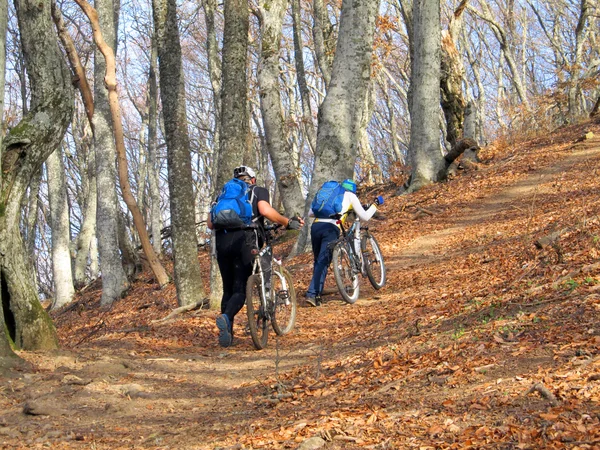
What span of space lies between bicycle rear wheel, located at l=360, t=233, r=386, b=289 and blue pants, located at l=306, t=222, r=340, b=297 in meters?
0.68

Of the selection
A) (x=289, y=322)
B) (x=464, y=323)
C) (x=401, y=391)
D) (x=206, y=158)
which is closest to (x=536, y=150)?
(x=289, y=322)

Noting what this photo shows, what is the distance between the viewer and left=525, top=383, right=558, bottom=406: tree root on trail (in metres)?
3.90

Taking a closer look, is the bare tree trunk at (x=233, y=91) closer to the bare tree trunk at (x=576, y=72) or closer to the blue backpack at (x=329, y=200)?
the blue backpack at (x=329, y=200)

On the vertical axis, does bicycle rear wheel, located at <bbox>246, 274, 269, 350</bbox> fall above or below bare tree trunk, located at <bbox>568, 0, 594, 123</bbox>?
below

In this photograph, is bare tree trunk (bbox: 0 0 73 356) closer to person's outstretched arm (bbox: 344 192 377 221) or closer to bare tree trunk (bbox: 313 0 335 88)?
person's outstretched arm (bbox: 344 192 377 221)

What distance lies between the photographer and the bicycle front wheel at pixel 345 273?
32.2 ft

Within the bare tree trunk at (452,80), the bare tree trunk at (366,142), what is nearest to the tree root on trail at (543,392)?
the bare tree trunk at (452,80)

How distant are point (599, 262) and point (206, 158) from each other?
38.9 metres

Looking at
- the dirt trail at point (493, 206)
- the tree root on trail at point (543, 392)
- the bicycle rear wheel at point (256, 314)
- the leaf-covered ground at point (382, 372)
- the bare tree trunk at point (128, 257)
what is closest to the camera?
the tree root on trail at point (543, 392)

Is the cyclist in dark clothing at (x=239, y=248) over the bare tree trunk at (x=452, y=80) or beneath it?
beneath

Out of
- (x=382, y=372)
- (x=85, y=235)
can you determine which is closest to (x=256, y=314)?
(x=382, y=372)

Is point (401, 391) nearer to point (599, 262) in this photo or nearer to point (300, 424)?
point (300, 424)

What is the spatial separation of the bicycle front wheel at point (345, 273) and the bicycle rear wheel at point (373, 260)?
1.49 feet

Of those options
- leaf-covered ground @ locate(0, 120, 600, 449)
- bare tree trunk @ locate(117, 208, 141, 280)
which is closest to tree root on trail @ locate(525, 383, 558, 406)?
leaf-covered ground @ locate(0, 120, 600, 449)
